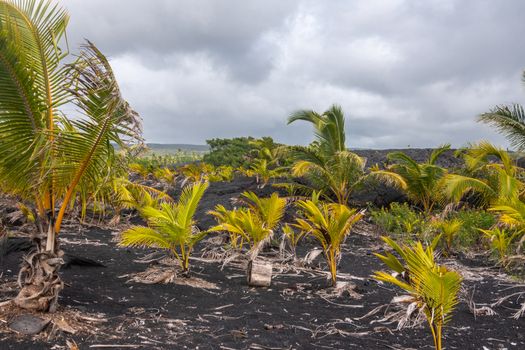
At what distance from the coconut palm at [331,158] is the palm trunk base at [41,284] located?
7924 mm

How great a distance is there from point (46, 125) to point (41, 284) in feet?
5.08

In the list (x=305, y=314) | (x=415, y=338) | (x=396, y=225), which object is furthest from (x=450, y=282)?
(x=396, y=225)

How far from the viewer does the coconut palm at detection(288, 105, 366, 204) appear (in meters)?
12.2

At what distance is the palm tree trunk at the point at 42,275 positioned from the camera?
14.4ft

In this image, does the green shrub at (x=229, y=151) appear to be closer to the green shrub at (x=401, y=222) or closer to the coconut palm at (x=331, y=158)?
the coconut palm at (x=331, y=158)

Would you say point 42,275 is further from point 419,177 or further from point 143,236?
point 419,177

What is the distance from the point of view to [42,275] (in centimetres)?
448

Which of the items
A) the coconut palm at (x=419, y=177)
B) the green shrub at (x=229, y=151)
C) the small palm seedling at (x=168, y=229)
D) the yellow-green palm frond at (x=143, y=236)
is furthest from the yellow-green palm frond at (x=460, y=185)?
the green shrub at (x=229, y=151)

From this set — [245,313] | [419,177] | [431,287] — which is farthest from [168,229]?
[419,177]

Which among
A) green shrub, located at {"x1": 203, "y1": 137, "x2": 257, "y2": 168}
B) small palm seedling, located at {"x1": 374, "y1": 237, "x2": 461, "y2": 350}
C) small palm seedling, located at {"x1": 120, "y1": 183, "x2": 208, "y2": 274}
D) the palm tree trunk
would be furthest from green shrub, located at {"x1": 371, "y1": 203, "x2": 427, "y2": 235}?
green shrub, located at {"x1": 203, "y1": 137, "x2": 257, "y2": 168}

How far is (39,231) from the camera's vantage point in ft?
15.0

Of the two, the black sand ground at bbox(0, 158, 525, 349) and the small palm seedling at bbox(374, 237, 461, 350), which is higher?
the small palm seedling at bbox(374, 237, 461, 350)

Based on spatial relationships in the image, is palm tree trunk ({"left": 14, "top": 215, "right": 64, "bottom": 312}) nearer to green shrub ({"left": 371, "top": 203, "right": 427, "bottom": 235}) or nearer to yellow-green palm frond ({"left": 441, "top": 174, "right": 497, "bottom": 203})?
green shrub ({"left": 371, "top": 203, "right": 427, "bottom": 235})

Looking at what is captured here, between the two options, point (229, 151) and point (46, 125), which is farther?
point (229, 151)
